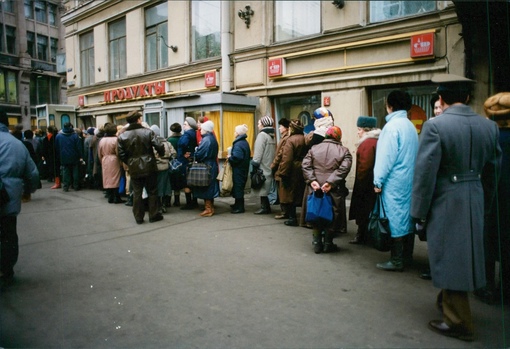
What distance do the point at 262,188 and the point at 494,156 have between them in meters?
4.90

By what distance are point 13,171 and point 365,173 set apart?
4.01 meters

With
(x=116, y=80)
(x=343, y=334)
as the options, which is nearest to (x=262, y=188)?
(x=343, y=334)

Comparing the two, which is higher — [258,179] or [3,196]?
[3,196]

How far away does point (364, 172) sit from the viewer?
5156 mm

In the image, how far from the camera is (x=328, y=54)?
9695 mm

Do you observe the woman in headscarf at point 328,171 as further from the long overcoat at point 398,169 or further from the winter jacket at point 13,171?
the winter jacket at point 13,171

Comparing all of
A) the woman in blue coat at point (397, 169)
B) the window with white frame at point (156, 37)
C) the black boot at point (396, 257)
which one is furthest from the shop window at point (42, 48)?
the window with white frame at point (156, 37)

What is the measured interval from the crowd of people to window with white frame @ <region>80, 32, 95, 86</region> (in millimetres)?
12970

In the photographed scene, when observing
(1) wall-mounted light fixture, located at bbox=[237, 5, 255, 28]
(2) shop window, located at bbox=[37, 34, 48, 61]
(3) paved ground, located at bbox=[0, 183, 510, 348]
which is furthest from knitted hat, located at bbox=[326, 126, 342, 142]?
(1) wall-mounted light fixture, located at bbox=[237, 5, 255, 28]

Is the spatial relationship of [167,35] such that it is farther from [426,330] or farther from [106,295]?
[426,330]

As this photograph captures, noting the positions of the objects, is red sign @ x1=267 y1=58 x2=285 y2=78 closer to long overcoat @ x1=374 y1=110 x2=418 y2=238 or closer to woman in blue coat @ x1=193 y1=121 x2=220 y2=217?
woman in blue coat @ x1=193 y1=121 x2=220 y2=217

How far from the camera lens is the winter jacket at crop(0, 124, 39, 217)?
390 cm

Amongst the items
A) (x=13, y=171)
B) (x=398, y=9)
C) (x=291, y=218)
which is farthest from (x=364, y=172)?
(x=398, y=9)

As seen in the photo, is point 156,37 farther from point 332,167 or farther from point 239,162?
point 332,167
